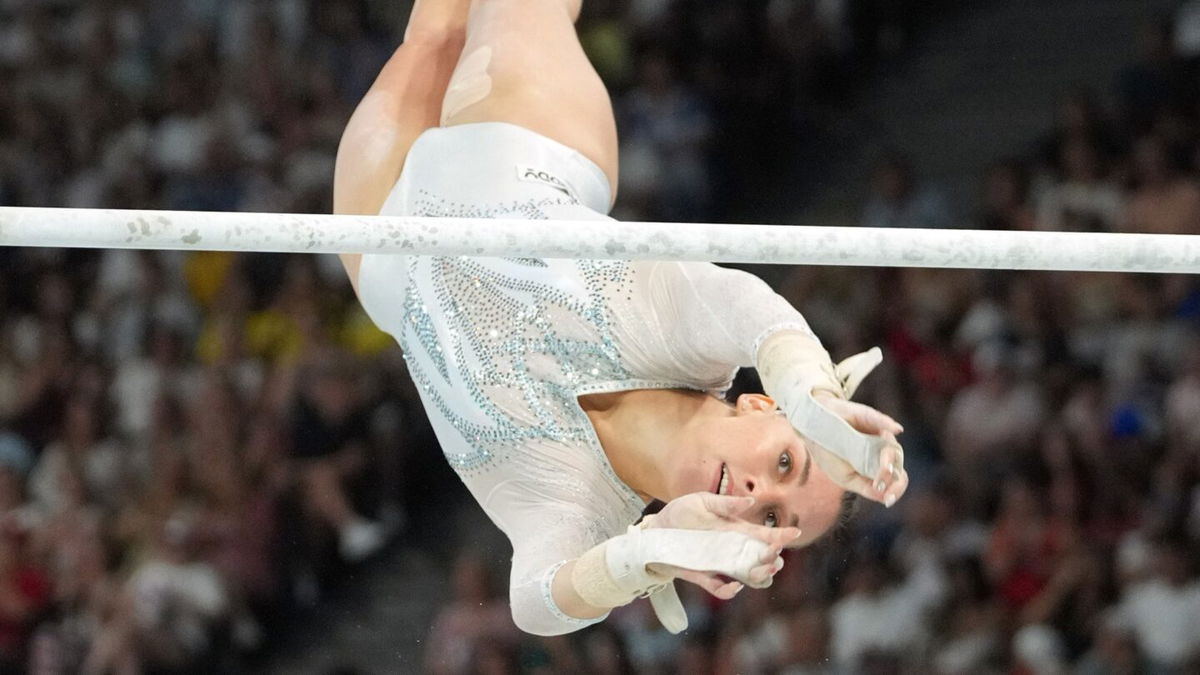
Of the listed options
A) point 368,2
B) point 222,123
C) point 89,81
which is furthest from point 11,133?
point 368,2

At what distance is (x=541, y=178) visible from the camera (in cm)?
290

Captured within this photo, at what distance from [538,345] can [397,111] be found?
78 cm

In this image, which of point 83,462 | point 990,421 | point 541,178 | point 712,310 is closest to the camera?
point 712,310

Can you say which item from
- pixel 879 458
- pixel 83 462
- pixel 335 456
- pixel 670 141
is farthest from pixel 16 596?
pixel 879 458

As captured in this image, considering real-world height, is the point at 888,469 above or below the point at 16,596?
above

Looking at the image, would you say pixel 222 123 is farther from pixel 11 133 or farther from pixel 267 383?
pixel 267 383

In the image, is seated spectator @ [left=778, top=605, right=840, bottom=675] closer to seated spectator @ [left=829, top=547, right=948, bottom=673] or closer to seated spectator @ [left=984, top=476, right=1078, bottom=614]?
seated spectator @ [left=829, top=547, right=948, bottom=673]

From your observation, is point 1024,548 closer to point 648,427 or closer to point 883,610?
point 883,610

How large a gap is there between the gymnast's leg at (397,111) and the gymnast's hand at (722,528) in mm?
1199

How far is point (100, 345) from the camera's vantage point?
5945mm

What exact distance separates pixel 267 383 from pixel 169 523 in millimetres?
600

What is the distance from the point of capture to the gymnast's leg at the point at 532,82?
306 centimetres

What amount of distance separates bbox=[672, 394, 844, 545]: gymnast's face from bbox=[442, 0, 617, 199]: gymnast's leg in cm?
79

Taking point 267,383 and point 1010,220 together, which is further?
point 267,383
